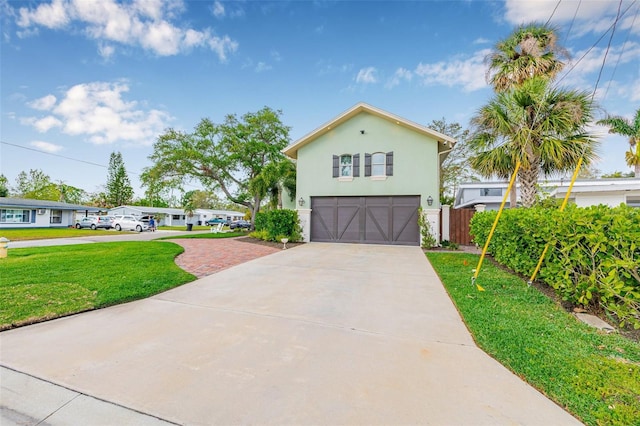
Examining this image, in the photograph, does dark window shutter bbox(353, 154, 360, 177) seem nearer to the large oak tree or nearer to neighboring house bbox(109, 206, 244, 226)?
the large oak tree

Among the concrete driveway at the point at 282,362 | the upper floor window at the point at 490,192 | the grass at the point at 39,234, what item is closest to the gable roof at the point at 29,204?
the grass at the point at 39,234

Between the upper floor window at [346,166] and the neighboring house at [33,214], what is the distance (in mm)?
32276

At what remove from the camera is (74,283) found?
520cm

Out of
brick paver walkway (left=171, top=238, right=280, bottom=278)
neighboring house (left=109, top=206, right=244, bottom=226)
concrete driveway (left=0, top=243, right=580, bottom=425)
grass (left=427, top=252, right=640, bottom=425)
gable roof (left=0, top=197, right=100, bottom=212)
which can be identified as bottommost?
concrete driveway (left=0, top=243, right=580, bottom=425)

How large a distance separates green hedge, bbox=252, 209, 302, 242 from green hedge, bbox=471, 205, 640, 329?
31.6ft

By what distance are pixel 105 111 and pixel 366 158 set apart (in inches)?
689

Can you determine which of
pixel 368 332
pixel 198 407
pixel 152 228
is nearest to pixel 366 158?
pixel 368 332

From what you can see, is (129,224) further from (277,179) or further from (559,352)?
(559,352)

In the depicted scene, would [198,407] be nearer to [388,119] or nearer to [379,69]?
[388,119]

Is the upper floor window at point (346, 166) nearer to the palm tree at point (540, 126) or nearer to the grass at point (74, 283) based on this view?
the palm tree at point (540, 126)

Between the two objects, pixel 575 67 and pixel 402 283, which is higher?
pixel 575 67

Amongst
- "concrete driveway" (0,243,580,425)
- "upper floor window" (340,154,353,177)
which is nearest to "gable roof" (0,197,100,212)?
"upper floor window" (340,154,353,177)

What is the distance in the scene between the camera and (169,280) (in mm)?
5656

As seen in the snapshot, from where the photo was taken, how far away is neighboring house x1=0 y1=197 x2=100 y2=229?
25.1 m
